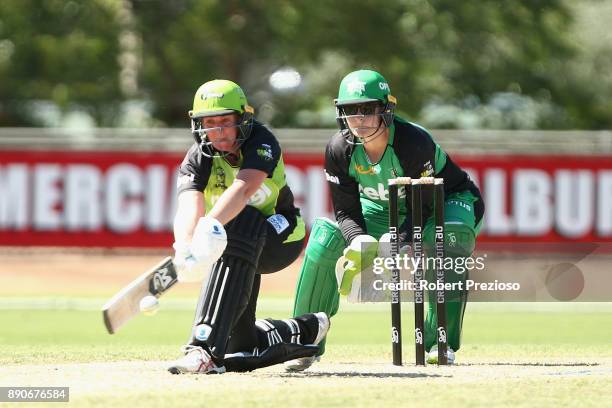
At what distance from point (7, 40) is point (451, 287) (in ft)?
67.9

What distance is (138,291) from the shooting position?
282 inches

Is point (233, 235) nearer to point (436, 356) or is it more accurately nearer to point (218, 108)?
point (218, 108)

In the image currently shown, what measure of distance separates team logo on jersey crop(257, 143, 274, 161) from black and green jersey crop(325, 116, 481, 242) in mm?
703

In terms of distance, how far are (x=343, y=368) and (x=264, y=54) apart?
65.7ft

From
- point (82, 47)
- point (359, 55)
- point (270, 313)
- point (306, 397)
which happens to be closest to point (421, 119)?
point (359, 55)

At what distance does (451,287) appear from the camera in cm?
816

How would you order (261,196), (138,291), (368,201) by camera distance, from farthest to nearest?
(368,201), (261,196), (138,291)

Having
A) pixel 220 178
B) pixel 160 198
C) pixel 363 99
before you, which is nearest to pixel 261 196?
pixel 220 178

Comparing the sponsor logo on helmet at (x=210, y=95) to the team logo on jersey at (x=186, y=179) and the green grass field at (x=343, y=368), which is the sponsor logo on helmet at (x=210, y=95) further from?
the green grass field at (x=343, y=368)

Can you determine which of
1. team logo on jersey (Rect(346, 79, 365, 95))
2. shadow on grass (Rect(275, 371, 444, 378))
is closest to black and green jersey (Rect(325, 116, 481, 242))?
team logo on jersey (Rect(346, 79, 365, 95))

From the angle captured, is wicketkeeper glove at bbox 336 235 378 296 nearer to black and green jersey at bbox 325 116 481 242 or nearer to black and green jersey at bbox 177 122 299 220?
black and green jersey at bbox 325 116 481 242

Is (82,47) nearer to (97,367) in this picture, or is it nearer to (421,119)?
(421,119)

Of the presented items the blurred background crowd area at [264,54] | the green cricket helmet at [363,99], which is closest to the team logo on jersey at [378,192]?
the green cricket helmet at [363,99]

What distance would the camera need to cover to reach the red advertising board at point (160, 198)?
2006cm
